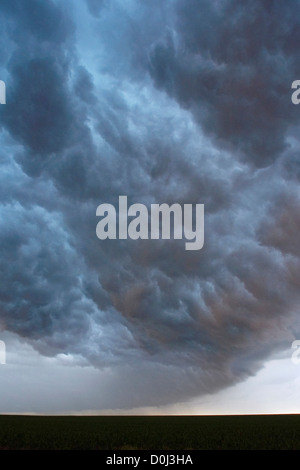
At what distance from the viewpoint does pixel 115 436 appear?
40.3 metres

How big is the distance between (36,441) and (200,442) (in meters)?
13.6
